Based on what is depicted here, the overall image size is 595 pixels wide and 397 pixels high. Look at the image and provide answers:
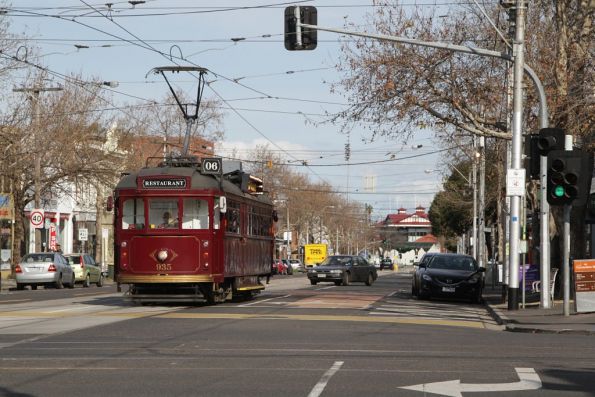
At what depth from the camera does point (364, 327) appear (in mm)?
20250

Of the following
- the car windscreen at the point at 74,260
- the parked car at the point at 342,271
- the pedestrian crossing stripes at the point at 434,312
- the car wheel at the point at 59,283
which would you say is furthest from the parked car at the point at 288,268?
the pedestrian crossing stripes at the point at 434,312

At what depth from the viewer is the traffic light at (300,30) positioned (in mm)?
24500

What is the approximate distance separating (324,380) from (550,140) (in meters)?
14.3

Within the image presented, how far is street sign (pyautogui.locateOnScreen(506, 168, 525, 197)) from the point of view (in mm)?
26094

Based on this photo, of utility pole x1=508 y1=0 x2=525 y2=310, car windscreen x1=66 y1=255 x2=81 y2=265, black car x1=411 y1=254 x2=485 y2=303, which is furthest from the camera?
car windscreen x1=66 y1=255 x2=81 y2=265

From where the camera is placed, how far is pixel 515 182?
86.0 ft

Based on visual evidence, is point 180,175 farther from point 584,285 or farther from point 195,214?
point 584,285

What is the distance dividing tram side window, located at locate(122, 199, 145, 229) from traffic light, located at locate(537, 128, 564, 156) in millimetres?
9575

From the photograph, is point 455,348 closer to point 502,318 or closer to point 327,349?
point 327,349

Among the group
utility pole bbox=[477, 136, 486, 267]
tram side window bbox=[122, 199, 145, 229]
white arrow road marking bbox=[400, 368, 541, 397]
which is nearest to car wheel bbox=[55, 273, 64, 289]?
tram side window bbox=[122, 199, 145, 229]

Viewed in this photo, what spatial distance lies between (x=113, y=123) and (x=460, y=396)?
52937mm

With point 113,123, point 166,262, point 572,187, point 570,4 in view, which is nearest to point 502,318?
point 572,187

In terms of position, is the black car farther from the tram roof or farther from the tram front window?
the tram front window

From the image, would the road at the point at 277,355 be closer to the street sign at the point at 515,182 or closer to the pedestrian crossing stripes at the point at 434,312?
the pedestrian crossing stripes at the point at 434,312
